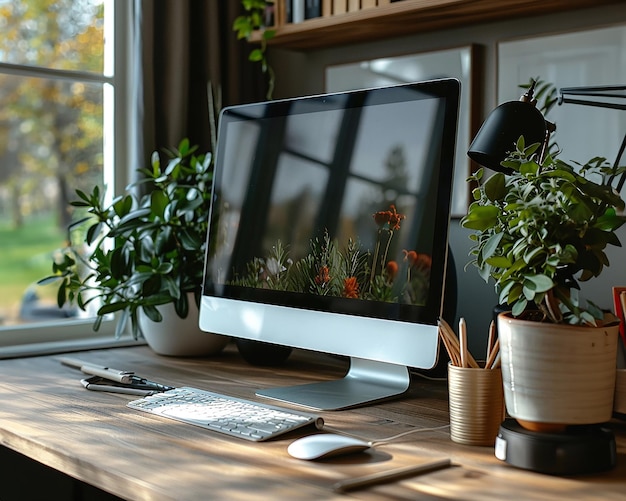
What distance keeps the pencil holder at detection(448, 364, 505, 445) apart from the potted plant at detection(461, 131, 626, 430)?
7 centimetres

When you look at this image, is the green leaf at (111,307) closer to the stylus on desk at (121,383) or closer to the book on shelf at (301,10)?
the stylus on desk at (121,383)

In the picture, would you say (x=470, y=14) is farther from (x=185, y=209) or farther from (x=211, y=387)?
(x=211, y=387)

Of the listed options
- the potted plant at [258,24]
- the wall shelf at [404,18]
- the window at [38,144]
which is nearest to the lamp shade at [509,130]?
the wall shelf at [404,18]

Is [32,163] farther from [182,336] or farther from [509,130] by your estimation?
[509,130]

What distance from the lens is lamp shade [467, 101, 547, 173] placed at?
4.07 feet

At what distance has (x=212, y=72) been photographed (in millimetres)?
2275

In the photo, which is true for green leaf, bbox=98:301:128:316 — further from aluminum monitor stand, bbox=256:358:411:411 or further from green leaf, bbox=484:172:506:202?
green leaf, bbox=484:172:506:202

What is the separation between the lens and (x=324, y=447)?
1070 millimetres

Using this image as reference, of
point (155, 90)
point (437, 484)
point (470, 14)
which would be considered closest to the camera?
point (437, 484)

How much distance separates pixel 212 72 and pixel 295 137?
78 centimetres

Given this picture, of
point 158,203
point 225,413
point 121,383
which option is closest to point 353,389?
point 225,413

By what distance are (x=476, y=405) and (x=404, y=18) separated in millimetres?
1011

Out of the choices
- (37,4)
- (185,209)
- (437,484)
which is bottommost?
(437,484)

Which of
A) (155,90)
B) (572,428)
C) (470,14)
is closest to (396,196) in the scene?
(572,428)
